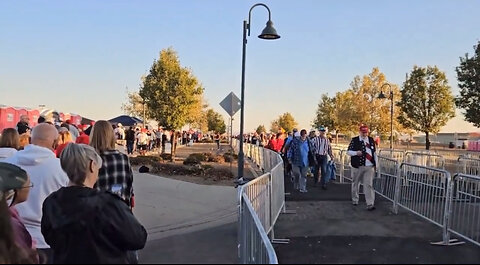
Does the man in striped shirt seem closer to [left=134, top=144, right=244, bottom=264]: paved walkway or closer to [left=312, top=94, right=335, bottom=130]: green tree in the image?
[left=134, top=144, right=244, bottom=264]: paved walkway

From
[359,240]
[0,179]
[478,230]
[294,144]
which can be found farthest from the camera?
[294,144]

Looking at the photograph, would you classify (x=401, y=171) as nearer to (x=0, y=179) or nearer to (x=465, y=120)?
(x=0, y=179)

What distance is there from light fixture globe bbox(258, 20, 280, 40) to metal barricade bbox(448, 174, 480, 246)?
6.28 meters

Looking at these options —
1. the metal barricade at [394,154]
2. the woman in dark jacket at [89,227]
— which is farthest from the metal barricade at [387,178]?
the woman in dark jacket at [89,227]

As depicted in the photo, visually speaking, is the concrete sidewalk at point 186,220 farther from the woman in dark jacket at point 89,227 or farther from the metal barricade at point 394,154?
the metal barricade at point 394,154

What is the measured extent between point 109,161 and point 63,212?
7.22ft

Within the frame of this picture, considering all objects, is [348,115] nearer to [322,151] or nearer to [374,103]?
[374,103]

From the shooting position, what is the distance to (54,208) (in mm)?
2641

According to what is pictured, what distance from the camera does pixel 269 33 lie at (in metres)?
12.9

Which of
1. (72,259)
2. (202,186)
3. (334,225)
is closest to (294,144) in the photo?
(202,186)

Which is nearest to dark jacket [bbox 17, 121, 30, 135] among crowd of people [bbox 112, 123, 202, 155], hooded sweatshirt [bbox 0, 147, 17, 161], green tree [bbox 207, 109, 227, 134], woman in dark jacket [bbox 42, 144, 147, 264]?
hooded sweatshirt [bbox 0, 147, 17, 161]

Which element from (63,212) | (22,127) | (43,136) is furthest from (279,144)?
(63,212)

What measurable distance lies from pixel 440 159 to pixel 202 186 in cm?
829

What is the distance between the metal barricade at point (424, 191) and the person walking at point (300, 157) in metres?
2.84
